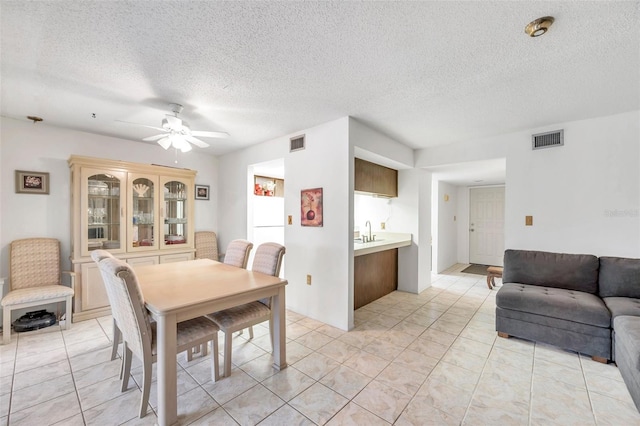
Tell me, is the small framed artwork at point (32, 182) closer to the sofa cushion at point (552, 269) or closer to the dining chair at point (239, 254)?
the dining chair at point (239, 254)

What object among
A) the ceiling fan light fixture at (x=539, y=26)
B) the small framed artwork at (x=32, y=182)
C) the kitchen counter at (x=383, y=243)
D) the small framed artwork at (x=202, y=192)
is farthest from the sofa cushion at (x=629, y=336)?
the small framed artwork at (x=32, y=182)

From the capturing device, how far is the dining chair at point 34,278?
267 cm

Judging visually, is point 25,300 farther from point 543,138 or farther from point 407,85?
point 543,138

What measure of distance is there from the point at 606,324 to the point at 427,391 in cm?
170

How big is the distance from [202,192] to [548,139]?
16.2 feet

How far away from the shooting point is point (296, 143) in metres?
3.47

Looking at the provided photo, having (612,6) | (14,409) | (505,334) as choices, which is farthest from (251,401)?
(612,6)

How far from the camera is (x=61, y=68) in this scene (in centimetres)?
195

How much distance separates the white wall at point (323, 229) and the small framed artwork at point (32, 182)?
8.43 ft

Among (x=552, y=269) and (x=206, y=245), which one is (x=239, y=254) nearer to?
(x=206, y=245)

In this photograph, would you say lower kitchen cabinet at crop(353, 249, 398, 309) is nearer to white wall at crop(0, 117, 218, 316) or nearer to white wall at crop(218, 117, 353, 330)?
white wall at crop(218, 117, 353, 330)

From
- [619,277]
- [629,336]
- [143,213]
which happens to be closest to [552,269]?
[619,277]

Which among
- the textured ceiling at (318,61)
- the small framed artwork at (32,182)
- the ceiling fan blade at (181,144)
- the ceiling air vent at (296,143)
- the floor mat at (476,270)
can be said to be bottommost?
the floor mat at (476,270)

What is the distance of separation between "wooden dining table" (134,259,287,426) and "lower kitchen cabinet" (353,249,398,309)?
1582 mm
